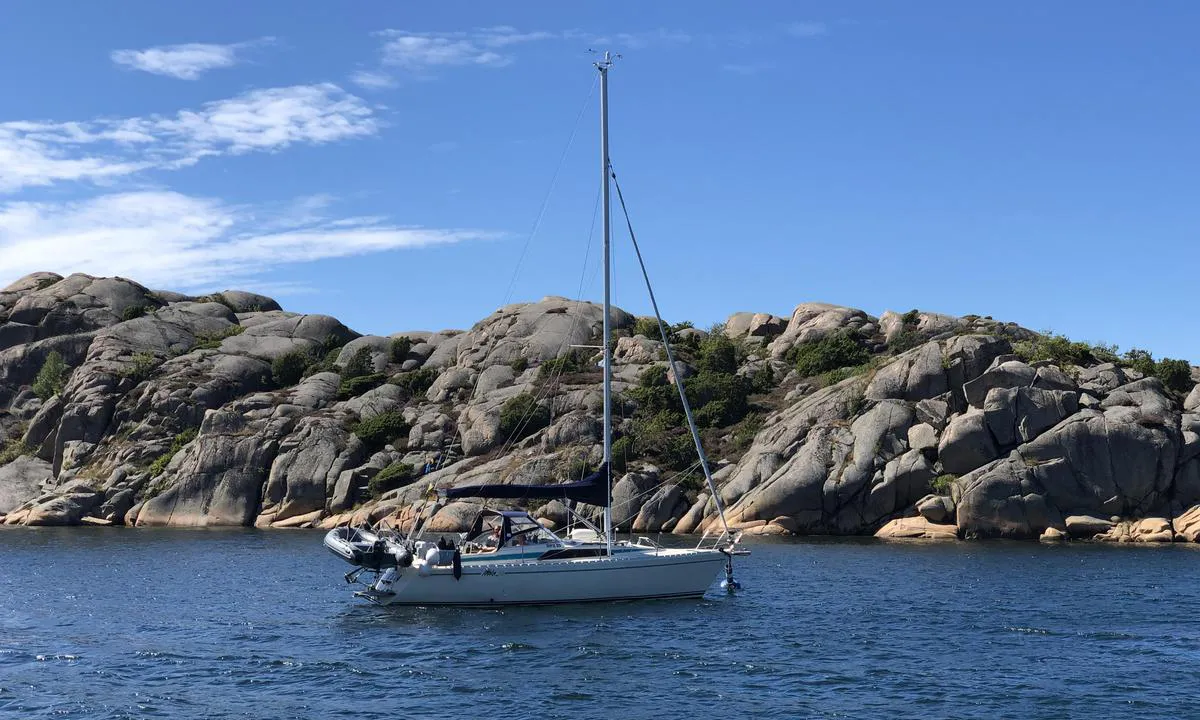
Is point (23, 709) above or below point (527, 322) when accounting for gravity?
below

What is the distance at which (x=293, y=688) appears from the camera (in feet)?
104

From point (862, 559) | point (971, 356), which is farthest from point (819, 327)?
point (862, 559)

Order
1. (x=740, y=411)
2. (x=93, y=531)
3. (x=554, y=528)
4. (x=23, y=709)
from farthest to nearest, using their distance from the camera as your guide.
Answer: (x=740, y=411) < (x=93, y=531) < (x=554, y=528) < (x=23, y=709)

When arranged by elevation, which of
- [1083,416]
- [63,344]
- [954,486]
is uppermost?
[63,344]

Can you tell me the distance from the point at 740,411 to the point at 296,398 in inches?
1615

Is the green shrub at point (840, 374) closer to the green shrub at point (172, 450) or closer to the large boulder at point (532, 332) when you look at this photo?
the large boulder at point (532, 332)

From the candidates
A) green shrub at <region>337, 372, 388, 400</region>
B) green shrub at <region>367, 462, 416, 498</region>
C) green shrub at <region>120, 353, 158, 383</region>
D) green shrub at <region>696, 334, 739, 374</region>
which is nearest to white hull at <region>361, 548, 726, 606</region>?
green shrub at <region>367, 462, 416, 498</region>

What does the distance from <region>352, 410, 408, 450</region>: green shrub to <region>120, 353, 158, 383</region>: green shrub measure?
25.8 m

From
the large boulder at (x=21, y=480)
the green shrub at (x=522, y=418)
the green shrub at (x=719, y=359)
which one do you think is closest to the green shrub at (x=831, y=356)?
the green shrub at (x=719, y=359)

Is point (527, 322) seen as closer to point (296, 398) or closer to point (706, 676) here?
point (296, 398)

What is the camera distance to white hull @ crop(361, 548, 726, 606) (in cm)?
4319

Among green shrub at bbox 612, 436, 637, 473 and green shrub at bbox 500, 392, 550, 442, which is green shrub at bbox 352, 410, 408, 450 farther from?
green shrub at bbox 612, 436, 637, 473

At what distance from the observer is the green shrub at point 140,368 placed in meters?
108

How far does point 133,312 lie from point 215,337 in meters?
9.90
